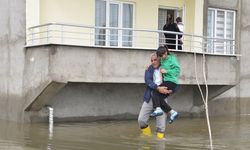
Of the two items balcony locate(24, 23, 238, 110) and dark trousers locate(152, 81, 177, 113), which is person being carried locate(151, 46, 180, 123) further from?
balcony locate(24, 23, 238, 110)

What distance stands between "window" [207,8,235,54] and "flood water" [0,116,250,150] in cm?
427

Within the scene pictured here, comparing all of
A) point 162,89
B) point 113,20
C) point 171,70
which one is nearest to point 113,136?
point 162,89

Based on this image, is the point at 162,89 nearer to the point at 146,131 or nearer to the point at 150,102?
the point at 150,102

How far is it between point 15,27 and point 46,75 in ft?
7.53

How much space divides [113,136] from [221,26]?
8829mm

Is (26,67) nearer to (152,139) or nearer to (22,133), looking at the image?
(22,133)

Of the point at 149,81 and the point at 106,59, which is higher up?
the point at 106,59

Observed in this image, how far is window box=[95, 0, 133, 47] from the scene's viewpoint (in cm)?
1500

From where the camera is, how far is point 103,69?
41.8ft

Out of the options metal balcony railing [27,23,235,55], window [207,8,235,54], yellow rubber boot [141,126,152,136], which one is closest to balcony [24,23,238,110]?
metal balcony railing [27,23,235,55]

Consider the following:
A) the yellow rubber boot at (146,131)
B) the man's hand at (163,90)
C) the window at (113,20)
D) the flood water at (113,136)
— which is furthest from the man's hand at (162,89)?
the window at (113,20)

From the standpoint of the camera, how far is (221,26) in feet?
59.9

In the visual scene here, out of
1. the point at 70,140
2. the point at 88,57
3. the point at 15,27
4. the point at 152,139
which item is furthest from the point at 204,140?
the point at 15,27

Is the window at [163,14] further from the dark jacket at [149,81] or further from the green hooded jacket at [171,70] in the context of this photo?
the green hooded jacket at [171,70]
